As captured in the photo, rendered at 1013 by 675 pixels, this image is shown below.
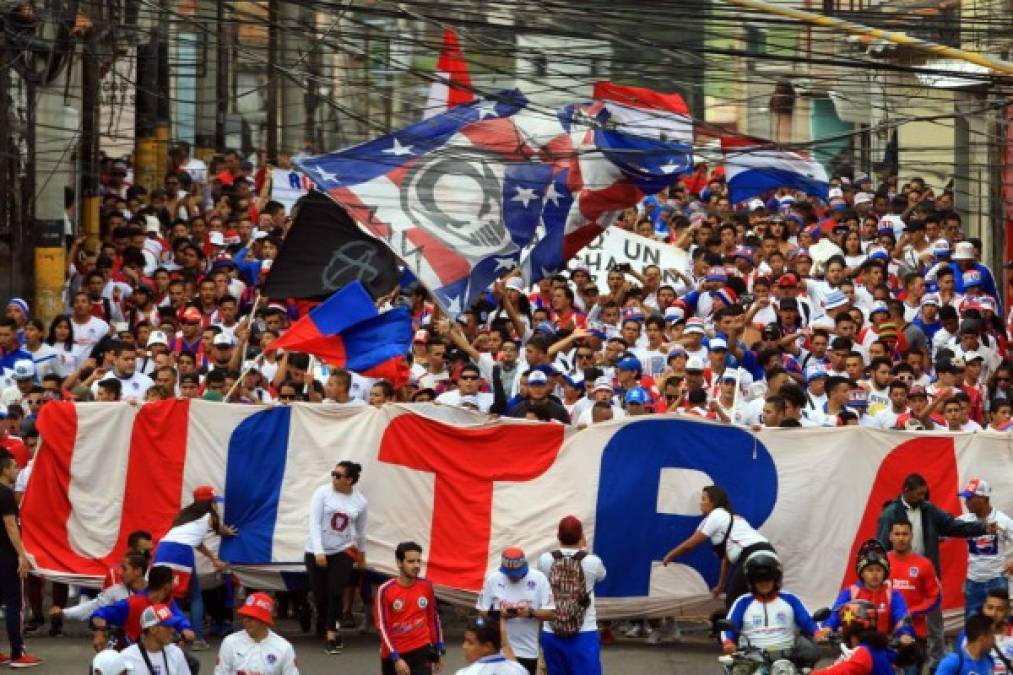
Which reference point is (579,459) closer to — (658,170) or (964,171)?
(658,170)

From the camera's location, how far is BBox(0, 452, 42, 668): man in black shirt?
1645cm

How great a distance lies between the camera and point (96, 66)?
94.2ft

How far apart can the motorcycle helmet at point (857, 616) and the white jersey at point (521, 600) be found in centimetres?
220

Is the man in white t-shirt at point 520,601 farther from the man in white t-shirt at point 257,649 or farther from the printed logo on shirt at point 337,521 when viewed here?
the man in white t-shirt at point 257,649

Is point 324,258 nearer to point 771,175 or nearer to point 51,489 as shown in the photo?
point 51,489

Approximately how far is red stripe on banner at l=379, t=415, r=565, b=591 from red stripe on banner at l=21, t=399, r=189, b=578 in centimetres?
167

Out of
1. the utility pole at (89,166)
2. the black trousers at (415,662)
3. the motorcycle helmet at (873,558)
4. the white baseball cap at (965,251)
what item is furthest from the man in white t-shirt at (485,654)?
the utility pole at (89,166)

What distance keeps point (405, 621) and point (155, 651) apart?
1984 millimetres

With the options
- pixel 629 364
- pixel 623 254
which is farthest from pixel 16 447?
pixel 623 254

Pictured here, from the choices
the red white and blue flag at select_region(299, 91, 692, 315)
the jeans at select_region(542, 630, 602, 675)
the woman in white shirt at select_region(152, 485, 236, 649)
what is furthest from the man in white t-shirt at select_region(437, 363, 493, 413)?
the jeans at select_region(542, 630, 602, 675)

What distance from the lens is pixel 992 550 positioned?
16469mm

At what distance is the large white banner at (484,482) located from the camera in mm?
17188

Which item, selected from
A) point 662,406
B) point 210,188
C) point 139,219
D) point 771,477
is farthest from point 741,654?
point 210,188

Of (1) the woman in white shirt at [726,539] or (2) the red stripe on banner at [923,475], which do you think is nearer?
(1) the woman in white shirt at [726,539]
